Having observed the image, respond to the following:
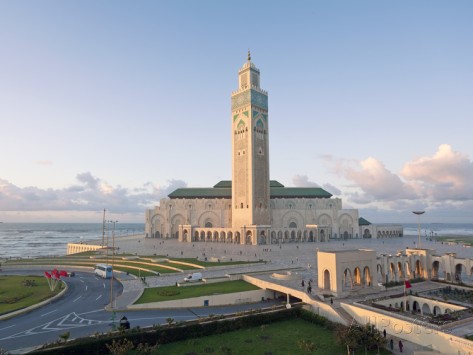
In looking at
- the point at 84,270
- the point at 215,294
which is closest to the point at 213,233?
the point at 84,270

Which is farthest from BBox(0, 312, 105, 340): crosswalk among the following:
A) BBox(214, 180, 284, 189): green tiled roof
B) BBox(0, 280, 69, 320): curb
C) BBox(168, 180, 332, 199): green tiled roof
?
BBox(214, 180, 284, 189): green tiled roof

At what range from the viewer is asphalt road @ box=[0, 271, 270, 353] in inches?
754

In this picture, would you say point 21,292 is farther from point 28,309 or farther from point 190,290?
point 190,290

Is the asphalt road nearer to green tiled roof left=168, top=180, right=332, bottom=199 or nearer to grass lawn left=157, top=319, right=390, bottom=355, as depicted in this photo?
grass lawn left=157, top=319, right=390, bottom=355

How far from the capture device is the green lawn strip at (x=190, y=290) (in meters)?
26.2

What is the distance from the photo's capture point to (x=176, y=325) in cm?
1992

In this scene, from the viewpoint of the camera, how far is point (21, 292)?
2897 cm

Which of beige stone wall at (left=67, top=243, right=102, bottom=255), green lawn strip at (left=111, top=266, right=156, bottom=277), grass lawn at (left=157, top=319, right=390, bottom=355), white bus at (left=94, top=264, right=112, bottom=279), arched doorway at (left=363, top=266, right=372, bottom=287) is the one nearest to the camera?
grass lawn at (left=157, top=319, right=390, bottom=355)

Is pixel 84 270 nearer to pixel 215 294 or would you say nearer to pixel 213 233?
pixel 215 294

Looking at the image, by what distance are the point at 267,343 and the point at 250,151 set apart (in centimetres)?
5918

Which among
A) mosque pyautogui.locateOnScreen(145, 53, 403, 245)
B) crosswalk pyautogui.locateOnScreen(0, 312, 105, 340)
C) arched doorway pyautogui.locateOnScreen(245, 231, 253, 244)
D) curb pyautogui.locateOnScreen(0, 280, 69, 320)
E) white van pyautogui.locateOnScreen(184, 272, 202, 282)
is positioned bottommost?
crosswalk pyautogui.locateOnScreen(0, 312, 105, 340)

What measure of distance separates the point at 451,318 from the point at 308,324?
855 centimetres

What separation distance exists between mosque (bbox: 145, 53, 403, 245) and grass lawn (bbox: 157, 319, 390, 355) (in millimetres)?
48531

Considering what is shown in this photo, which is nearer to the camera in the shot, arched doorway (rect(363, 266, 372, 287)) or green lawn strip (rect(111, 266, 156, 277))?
arched doorway (rect(363, 266, 372, 287))
